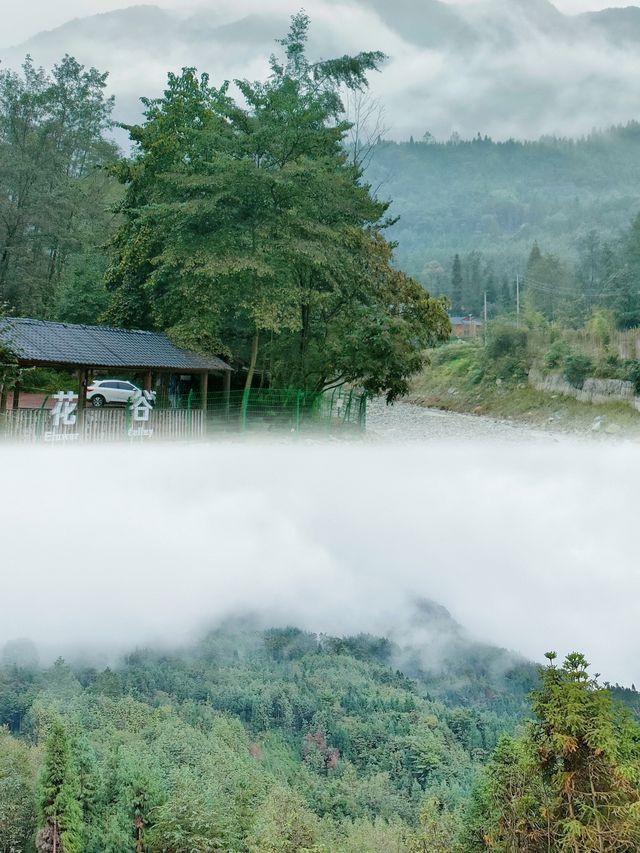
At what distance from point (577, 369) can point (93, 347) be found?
9153 mm

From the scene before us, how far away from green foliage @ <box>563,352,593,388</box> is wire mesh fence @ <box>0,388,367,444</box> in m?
4.28

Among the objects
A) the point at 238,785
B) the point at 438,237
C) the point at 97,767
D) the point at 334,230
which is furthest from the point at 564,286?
the point at 97,767

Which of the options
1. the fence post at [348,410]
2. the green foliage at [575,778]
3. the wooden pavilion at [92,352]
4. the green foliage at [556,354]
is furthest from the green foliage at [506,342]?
the green foliage at [575,778]

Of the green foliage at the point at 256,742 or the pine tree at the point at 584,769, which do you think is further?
the green foliage at the point at 256,742

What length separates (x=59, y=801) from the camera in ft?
59.4

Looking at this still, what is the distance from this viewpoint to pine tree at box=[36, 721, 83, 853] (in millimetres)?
17797

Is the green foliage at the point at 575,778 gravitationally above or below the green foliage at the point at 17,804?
above

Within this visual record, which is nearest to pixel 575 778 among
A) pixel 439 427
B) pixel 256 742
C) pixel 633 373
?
pixel 439 427

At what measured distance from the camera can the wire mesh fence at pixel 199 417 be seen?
29.3 ft

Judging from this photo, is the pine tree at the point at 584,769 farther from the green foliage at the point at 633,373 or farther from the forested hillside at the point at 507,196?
the forested hillside at the point at 507,196

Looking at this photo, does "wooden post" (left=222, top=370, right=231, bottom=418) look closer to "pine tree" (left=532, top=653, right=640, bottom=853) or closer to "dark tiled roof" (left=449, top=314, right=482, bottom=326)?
"pine tree" (left=532, top=653, right=640, bottom=853)

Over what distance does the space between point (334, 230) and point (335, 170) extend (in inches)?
49.1

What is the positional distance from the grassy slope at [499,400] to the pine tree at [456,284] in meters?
5.93

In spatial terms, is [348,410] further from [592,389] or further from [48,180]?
[48,180]
